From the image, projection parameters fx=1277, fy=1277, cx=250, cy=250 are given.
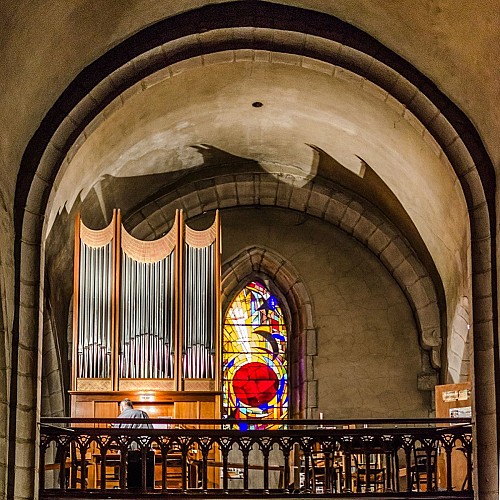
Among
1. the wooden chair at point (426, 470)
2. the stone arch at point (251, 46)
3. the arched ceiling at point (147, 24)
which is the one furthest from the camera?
the wooden chair at point (426, 470)

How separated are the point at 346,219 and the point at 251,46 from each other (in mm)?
5015

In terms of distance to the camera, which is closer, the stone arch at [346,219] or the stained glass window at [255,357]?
the stone arch at [346,219]

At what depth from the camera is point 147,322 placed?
49.9 feet

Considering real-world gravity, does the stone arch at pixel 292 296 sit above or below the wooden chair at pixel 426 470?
above

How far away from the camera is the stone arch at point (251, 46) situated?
11938 millimetres

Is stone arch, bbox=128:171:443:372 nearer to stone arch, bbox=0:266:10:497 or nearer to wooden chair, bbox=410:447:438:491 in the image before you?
wooden chair, bbox=410:447:438:491

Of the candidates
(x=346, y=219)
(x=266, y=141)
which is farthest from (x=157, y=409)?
(x=346, y=219)

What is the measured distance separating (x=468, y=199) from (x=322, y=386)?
18.0ft

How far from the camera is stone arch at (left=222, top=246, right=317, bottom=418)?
17.5 metres

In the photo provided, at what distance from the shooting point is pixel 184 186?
17266 millimetres

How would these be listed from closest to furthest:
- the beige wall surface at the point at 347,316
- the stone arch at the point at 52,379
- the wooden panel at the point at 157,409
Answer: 1. the wooden panel at the point at 157,409
2. the stone arch at the point at 52,379
3. the beige wall surface at the point at 347,316

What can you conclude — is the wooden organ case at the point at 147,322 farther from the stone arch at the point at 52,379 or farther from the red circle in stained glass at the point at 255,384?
the red circle in stained glass at the point at 255,384

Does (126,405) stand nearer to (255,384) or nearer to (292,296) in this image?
(255,384)

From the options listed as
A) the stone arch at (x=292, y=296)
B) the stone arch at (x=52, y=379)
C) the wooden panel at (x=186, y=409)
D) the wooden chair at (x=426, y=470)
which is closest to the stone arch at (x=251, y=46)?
the wooden chair at (x=426, y=470)
